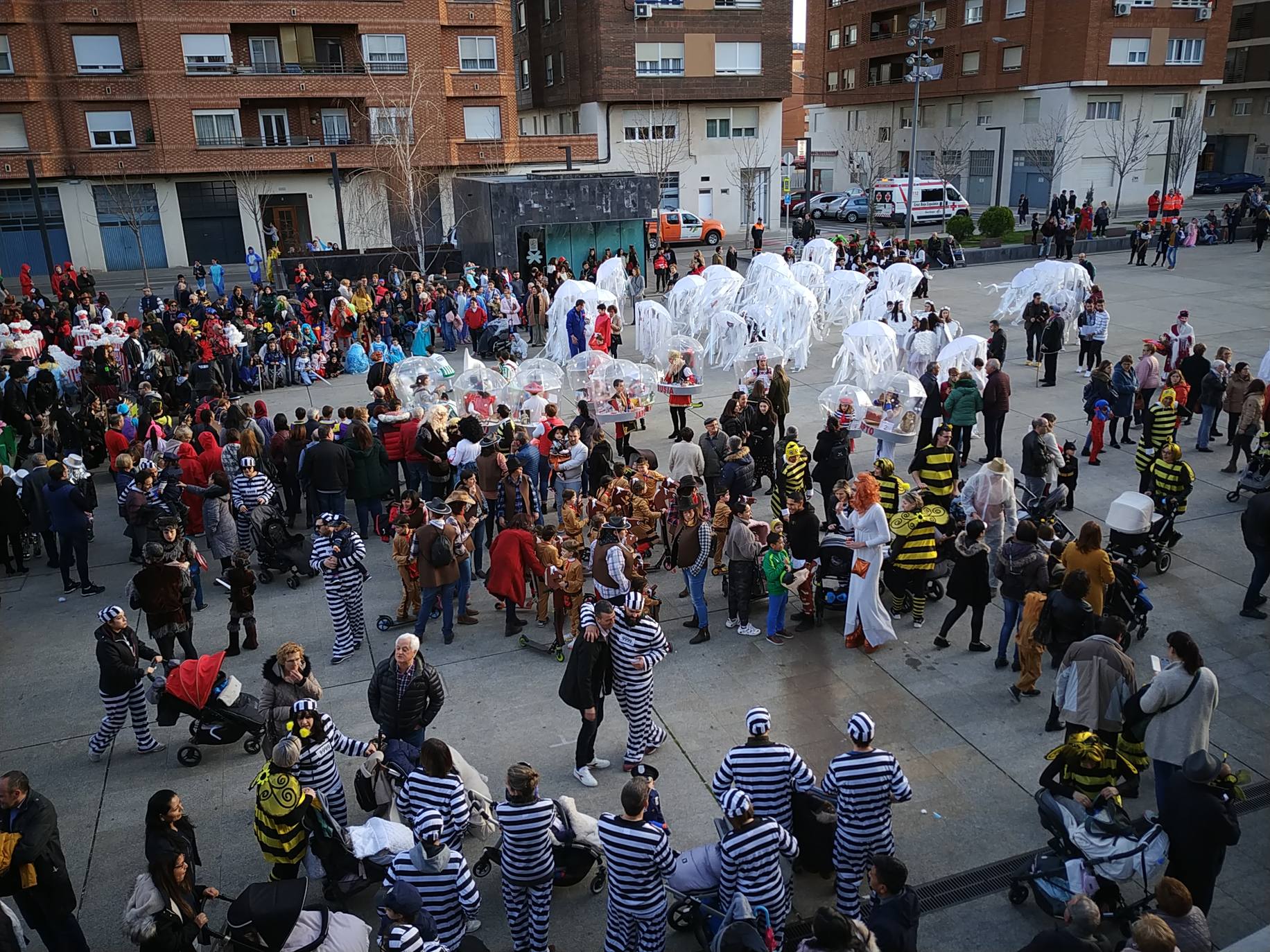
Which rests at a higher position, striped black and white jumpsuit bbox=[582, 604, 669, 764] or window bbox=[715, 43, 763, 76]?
window bbox=[715, 43, 763, 76]

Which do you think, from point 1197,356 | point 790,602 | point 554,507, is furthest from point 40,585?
point 1197,356

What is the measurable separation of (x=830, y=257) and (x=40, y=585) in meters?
19.7

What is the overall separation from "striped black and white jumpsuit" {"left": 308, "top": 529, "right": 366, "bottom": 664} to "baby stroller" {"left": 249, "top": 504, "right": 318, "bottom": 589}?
1934mm

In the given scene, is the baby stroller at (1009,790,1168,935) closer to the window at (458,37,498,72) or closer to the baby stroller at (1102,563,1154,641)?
the baby stroller at (1102,563,1154,641)

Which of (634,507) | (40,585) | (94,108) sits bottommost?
(40,585)

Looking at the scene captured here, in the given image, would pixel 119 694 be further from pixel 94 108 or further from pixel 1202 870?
pixel 94 108

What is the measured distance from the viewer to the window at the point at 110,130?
38344 millimetres

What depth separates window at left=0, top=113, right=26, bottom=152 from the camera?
123 ft

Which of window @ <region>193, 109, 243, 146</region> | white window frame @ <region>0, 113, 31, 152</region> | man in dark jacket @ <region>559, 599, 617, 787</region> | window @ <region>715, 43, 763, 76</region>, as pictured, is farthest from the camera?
window @ <region>715, 43, 763, 76</region>

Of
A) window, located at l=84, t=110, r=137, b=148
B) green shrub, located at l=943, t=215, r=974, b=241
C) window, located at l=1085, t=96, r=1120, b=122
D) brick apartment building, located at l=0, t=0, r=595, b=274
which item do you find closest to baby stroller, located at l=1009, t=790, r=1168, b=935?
green shrub, located at l=943, t=215, r=974, b=241

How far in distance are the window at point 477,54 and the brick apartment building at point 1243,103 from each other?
4260 cm

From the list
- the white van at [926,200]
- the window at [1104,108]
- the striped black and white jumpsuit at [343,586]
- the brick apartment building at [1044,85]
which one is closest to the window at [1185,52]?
the brick apartment building at [1044,85]

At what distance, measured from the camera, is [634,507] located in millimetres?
11109

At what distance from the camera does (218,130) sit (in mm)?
39469
